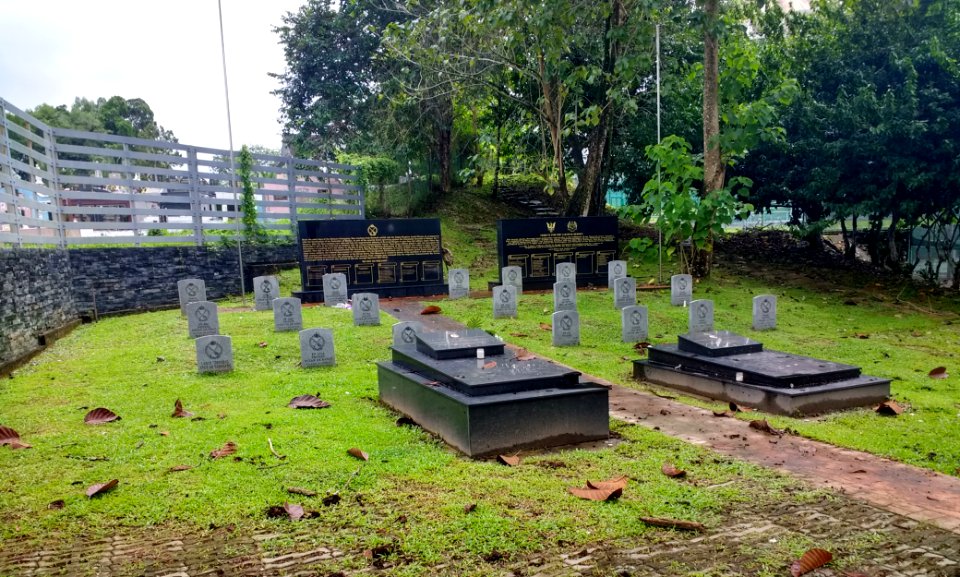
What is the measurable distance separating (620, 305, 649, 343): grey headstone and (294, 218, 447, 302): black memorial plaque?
6.37m

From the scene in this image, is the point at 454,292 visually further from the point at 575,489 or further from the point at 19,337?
the point at 575,489

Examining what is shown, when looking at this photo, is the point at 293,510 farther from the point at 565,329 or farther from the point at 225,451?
the point at 565,329

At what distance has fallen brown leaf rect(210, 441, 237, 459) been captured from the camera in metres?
4.73

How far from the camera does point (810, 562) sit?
3.13 m

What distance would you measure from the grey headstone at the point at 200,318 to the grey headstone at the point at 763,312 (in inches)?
353

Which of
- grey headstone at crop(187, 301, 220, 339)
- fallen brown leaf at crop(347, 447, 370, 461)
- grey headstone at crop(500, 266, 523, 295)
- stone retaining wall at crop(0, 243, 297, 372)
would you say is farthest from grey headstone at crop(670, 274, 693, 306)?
stone retaining wall at crop(0, 243, 297, 372)

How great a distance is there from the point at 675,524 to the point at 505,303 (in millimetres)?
8724

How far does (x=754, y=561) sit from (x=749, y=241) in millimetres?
21667

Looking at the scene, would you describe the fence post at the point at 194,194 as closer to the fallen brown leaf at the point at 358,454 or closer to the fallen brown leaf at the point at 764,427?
the fallen brown leaf at the point at 358,454

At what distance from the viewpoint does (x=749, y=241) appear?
23062mm

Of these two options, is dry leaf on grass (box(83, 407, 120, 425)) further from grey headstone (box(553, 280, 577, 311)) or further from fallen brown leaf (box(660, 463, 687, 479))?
grey headstone (box(553, 280, 577, 311))

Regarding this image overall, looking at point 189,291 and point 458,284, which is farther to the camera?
point 458,284

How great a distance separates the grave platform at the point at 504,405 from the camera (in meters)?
4.88

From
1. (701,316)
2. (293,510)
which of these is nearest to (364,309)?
(701,316)
